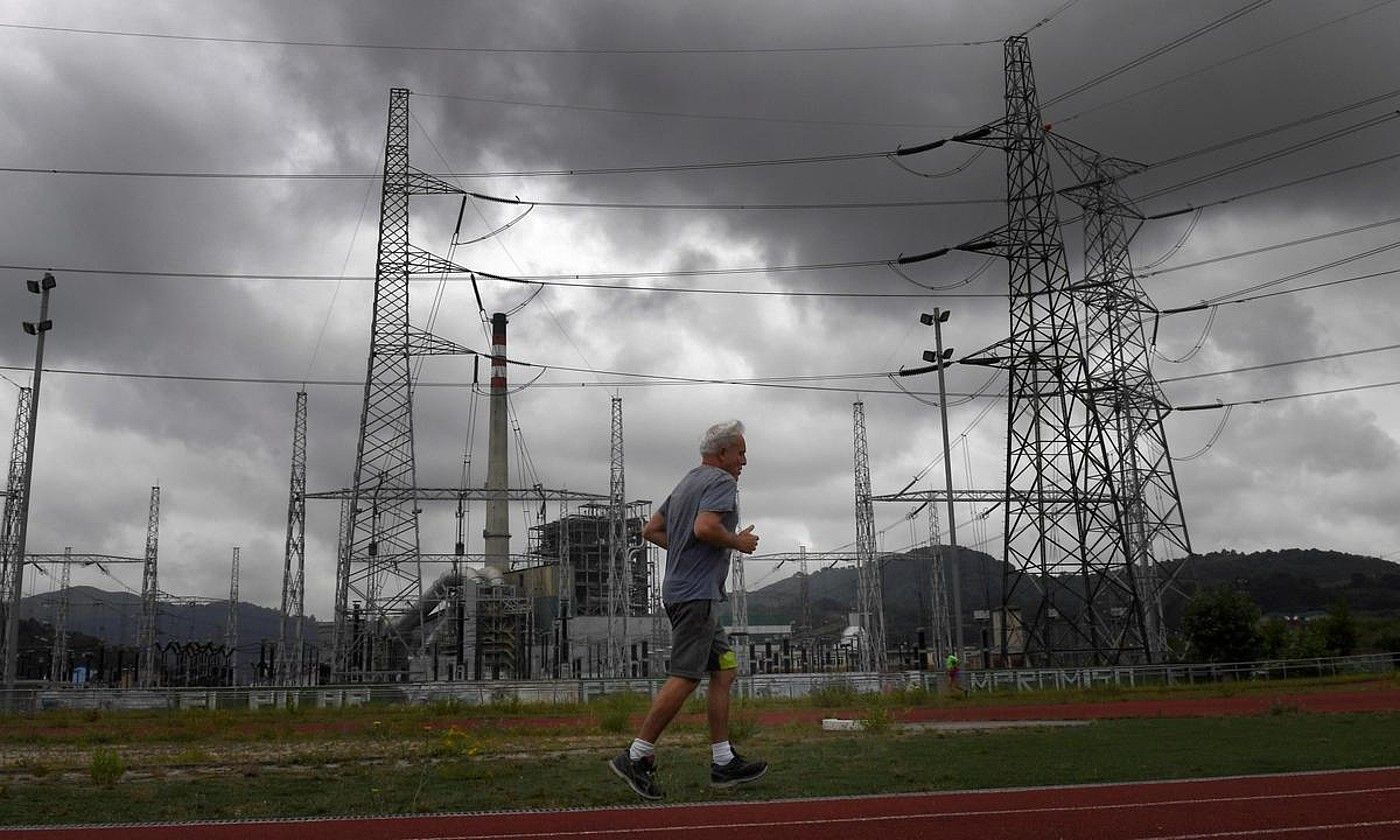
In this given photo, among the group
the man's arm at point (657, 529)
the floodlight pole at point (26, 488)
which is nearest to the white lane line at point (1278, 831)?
the man's arm at point (657, 529)

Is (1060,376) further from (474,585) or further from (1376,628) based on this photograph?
(1376,628)

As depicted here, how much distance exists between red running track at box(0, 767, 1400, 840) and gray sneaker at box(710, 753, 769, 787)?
0.45m

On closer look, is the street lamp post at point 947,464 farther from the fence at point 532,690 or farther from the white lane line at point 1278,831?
the white lane line at point 1278,831

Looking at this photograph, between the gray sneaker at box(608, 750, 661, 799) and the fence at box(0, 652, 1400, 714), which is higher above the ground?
the gray sneaker at box(608, 750, 661, 799)

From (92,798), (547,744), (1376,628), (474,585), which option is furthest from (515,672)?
(92,798)

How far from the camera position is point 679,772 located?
7.63 meters

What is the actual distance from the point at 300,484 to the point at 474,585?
10.4 m

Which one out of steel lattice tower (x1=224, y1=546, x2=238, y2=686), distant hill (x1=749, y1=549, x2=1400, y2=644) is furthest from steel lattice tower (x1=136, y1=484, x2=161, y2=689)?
distant hill (x1=749, y1=549, x2=1400, y2=644)

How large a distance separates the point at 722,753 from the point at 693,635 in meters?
0.74

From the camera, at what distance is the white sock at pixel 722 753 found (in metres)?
6.30

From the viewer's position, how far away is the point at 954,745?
10078 mm

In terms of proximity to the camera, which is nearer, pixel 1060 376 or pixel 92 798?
pixel 92 798

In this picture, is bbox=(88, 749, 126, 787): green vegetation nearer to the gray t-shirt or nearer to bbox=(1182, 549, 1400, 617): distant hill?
the gray t-shirt

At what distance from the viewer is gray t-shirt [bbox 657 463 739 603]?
6043mm
